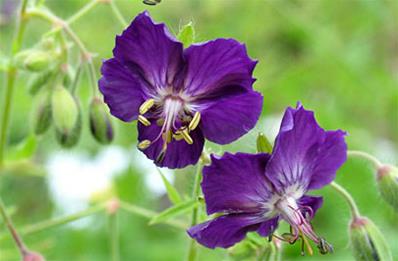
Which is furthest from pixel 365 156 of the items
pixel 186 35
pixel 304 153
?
pixel 186 35

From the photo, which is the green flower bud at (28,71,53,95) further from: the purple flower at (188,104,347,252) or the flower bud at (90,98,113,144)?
the purple flower at (188,104,347,252)

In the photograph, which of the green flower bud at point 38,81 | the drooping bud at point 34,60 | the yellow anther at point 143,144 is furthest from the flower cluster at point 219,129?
the green flower bud at point 38,81

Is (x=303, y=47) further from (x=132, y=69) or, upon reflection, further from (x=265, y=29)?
(x=132, y=69)

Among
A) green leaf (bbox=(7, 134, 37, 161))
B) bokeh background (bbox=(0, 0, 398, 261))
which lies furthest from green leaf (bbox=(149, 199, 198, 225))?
bokeh background (bbox=(0, 0, 398, 261))

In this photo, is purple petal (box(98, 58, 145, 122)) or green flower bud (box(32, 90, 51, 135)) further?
green flower bud (box(32, 90, 51, 135))

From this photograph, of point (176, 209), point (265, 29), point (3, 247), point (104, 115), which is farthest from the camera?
point (265, 29)

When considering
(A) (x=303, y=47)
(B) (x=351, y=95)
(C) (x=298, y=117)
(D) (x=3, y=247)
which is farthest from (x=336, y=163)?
(A) (x=303, y=47)
